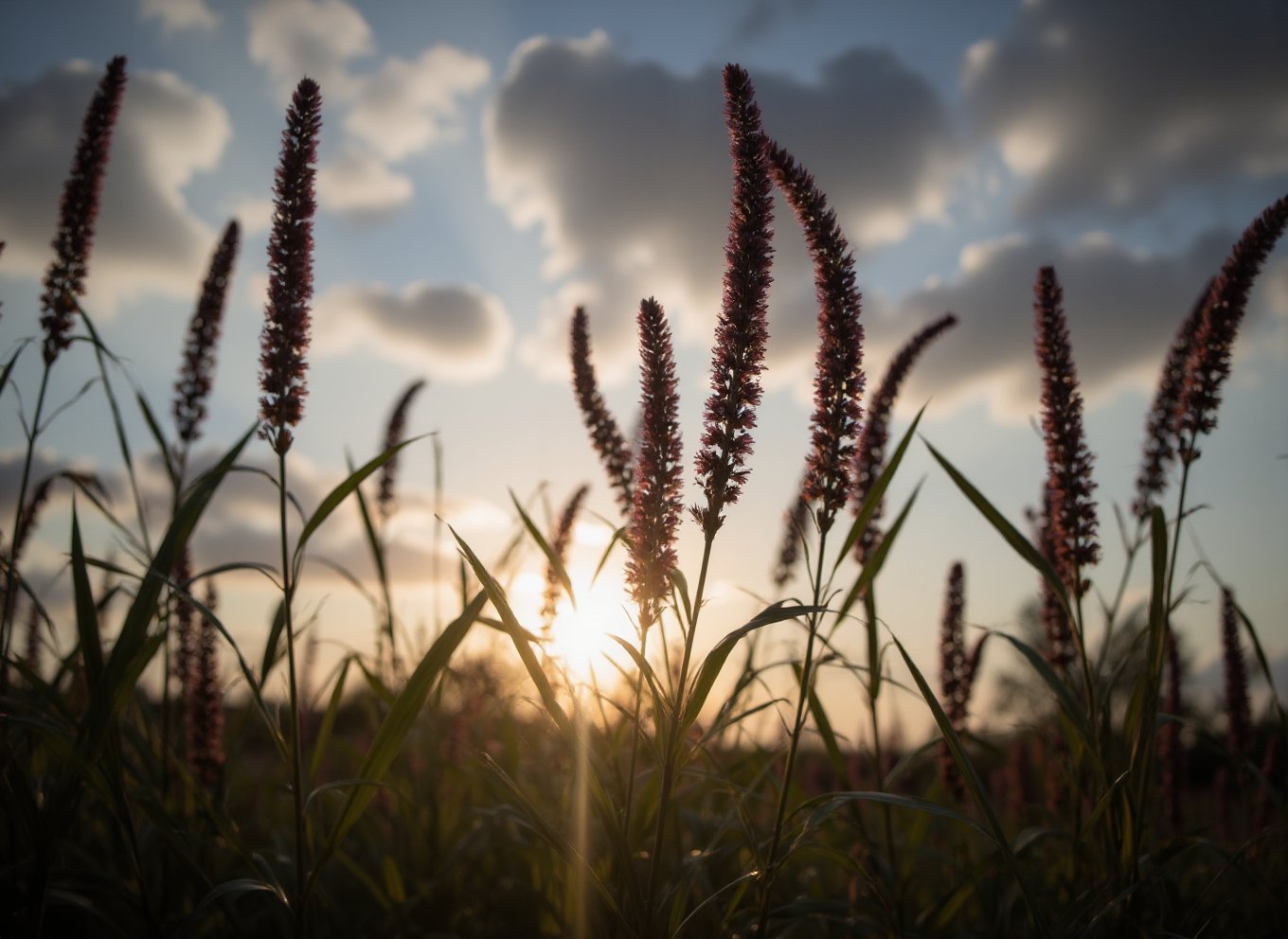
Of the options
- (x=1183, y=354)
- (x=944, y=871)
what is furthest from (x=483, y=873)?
(x=1183, y=354)

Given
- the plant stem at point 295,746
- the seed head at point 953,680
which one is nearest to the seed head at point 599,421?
the plant stem at point 295,746

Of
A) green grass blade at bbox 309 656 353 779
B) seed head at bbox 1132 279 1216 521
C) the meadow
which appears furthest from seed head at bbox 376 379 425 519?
seed head at bbox 1132 279 1216 521

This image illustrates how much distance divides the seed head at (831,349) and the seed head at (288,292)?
1754 mm

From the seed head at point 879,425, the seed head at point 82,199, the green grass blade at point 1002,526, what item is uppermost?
the seed head at point 82,199

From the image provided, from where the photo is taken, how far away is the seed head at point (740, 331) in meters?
2.27

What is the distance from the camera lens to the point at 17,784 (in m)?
2.68

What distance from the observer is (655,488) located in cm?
228

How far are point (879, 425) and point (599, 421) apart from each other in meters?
1.61

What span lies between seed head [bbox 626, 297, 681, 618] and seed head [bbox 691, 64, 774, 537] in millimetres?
96

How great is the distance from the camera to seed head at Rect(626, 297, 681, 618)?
224 centimetres

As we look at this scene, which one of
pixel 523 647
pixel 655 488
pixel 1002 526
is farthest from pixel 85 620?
pixel 1002 526

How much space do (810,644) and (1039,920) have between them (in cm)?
91

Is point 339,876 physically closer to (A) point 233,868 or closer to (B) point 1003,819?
(A) point 233,868

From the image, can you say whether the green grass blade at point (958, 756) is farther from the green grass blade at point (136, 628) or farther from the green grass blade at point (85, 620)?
the green grass blade at point (85, 620)
